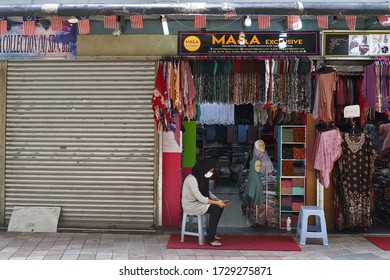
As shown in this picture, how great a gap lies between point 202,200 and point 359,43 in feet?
13.8

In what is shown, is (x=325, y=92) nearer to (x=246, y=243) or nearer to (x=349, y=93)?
(x=349, y=93)

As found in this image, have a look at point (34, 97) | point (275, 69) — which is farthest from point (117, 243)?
point (275, 69)

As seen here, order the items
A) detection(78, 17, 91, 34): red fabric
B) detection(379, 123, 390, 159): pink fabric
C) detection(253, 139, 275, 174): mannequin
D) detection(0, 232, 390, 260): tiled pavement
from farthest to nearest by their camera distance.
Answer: detection(379, 123, 390, 159): pink fabric → detection(253, 139, 275, 174): mannequin → detection(78, 17, 91, 34): red fabric → detection(0, 232, 390, 260): tiled pavement

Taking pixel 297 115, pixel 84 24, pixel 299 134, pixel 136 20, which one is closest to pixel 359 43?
pixel 297 115

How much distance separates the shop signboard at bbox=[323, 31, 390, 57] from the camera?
8336mm

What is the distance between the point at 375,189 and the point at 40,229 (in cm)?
710

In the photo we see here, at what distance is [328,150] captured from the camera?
26.8ft

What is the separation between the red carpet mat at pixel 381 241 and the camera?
7693 millimetres

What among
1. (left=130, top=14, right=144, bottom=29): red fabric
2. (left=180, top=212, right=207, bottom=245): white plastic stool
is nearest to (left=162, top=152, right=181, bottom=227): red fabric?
(left=180, top=212, right=207, bottom=245): white plastic stool

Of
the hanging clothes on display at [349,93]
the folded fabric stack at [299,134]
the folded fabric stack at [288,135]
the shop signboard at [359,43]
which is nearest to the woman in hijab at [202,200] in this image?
the folded fabric stack at [288,135]

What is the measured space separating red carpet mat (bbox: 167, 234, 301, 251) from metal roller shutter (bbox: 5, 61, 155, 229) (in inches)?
40.5

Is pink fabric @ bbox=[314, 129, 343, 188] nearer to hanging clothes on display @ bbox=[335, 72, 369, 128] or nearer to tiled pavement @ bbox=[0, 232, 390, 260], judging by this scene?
hanging clothes on display @ bbox=[335, 72, 369, 128]

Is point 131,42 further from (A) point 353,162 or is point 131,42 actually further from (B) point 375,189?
(B) point 375,189

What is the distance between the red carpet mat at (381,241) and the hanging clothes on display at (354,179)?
0.33m
